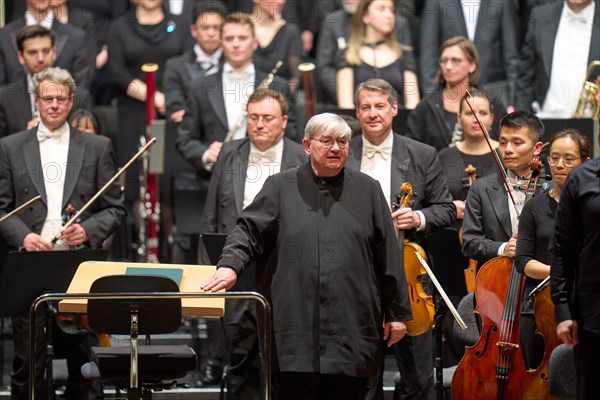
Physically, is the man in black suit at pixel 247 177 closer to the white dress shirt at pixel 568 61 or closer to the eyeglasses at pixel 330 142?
the eyeglasses at pixel 330 142

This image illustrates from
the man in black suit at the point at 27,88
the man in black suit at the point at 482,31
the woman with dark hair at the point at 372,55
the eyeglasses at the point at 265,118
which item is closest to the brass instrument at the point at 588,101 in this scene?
the man in black suit at the point at 482,31

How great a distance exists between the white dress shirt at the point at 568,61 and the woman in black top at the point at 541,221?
2528 millimetres

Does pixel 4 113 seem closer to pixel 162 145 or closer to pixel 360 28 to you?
pixel 162 145

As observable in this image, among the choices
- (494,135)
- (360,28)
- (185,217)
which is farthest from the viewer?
(360,28)

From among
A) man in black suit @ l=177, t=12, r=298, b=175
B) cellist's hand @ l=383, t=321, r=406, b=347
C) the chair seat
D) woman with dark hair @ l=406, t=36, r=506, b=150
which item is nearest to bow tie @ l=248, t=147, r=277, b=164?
man in black suit @ l=177, t=12, r=298, b=175

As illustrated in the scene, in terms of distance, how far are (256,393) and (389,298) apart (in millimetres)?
1326

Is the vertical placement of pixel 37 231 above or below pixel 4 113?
below

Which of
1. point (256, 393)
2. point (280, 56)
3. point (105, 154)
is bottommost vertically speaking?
point (256, 393)

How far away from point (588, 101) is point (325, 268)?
9.87ft

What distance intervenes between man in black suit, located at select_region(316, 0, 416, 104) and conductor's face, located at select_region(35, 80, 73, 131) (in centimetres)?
206

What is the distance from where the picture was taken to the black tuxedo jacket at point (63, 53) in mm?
7672

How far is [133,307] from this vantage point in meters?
4.79

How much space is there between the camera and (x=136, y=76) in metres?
8.02

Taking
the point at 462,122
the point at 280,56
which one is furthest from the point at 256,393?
the point at 280,56
